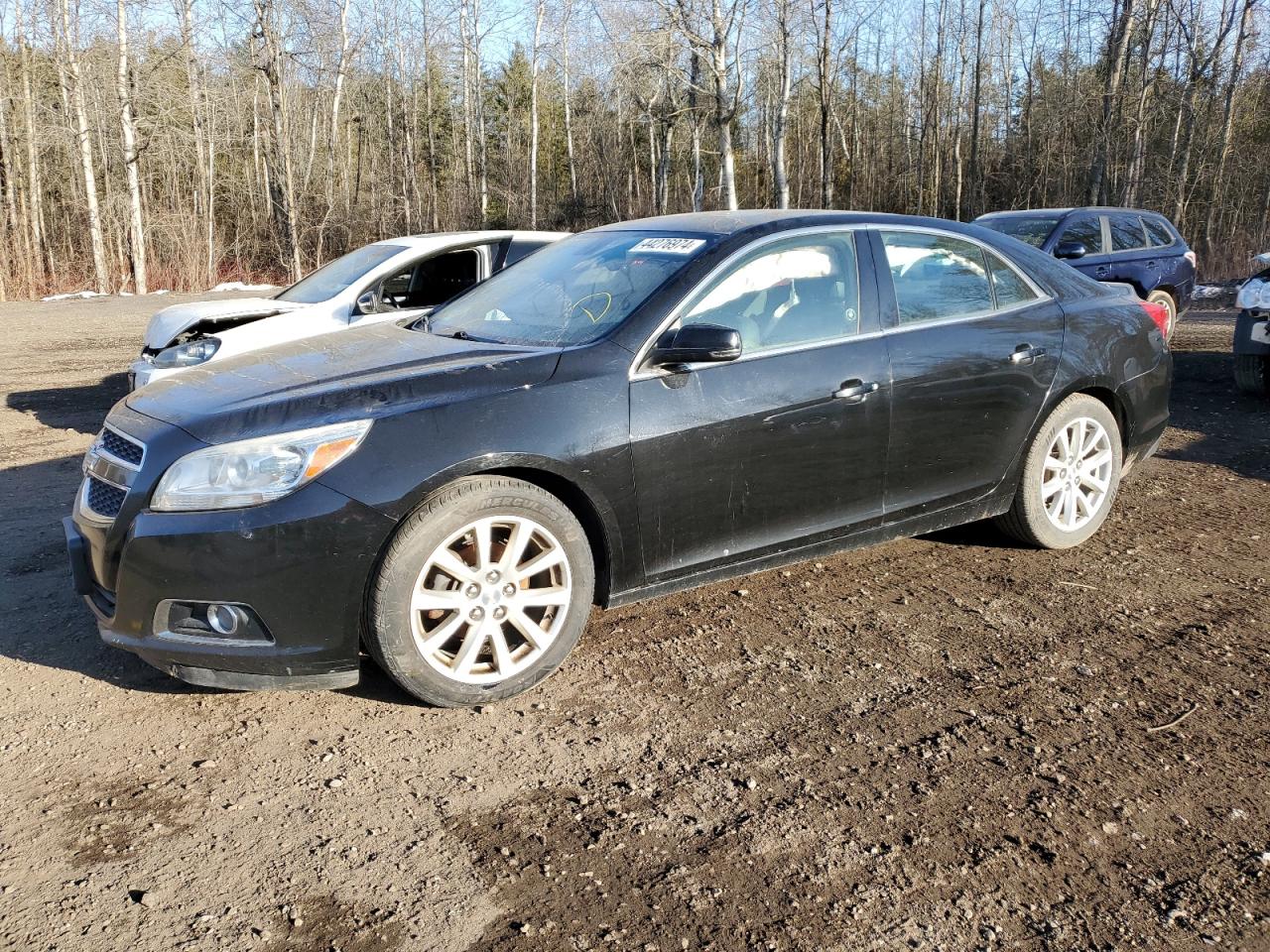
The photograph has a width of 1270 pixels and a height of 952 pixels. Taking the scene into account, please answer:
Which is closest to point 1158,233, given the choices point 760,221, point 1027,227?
point 1027,227

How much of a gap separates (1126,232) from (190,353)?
1005cm

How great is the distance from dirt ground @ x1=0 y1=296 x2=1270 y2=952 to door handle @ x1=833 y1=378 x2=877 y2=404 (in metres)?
0.91

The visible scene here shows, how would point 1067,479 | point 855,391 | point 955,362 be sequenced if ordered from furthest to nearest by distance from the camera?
point 1067,479
point 955,362
point 855,391

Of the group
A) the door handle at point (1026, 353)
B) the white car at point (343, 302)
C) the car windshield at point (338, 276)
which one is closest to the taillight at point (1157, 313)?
the door handle at point (1026, 353)

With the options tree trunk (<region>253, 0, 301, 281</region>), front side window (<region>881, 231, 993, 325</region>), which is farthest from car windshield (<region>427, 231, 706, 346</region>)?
tree trunk (<region>253, 0, 301, 281</region>)

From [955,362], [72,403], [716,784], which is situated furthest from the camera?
[72,403]

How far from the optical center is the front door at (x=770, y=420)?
385cm

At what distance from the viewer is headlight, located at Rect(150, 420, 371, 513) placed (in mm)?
3277

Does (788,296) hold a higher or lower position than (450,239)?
lower

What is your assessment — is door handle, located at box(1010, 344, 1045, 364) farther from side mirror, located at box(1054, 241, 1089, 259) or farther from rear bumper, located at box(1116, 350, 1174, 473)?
side mirror, located at box(1054, 241, 1089, 259)

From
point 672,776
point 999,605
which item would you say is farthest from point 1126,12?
point 672,776

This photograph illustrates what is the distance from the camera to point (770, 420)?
4.02 meters

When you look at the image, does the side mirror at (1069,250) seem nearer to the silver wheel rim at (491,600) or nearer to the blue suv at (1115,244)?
the blue suv at (1115,244)

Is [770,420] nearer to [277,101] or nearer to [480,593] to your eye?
[480,593]
